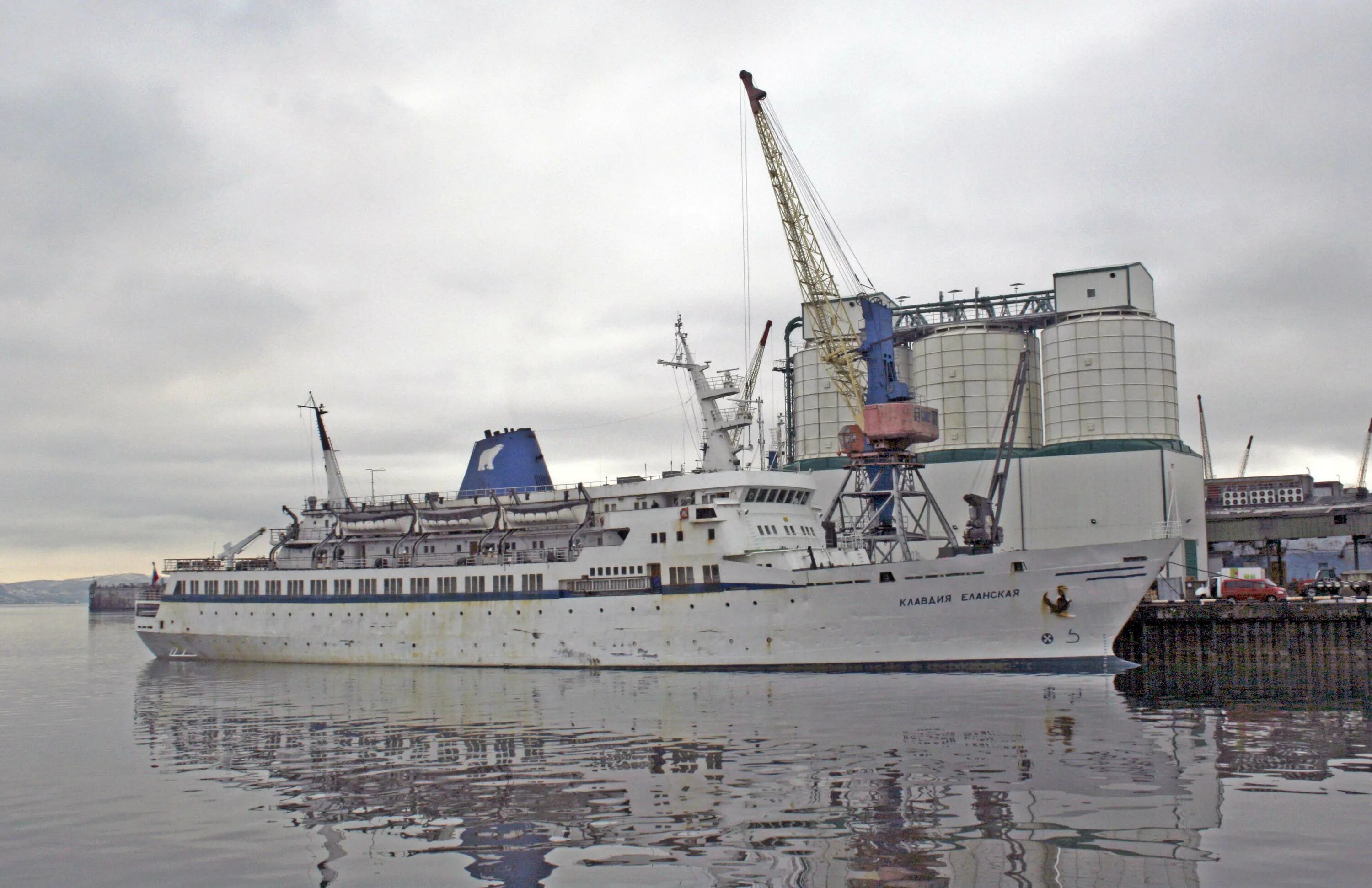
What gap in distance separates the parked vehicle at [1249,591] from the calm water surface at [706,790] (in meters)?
20.9

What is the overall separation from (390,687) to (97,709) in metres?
8.84

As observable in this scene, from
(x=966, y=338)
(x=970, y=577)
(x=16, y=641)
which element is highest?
(x=966, y=338)

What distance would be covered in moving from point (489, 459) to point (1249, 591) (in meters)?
37.0

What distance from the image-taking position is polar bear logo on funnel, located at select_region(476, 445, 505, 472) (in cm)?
4678

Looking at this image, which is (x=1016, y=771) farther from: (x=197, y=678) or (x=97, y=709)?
(x=197, y=678)

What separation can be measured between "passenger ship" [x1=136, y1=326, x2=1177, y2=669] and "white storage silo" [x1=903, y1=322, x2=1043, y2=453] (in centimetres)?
1735

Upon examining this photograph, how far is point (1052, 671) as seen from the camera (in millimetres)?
34000

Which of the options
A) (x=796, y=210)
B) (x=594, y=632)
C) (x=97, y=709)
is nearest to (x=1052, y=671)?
(x=594, y=632)

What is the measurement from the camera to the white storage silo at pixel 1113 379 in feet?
207

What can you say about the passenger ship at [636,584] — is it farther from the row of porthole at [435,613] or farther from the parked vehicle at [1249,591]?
the parked vehicle at [1249,591]

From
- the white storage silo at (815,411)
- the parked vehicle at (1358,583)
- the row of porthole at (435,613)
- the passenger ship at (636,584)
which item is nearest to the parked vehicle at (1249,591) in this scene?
the parked vehicle at (1358,583)

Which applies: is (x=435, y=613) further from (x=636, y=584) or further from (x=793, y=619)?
(x=793, y=619)

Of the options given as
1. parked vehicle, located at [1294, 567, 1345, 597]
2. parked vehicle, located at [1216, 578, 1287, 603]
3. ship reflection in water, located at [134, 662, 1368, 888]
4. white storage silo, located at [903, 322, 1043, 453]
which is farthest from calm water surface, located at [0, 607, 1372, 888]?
white storage silo, located at [903, 322, 1043, 453]

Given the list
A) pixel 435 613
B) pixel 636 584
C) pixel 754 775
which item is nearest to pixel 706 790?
pixel 754 775
